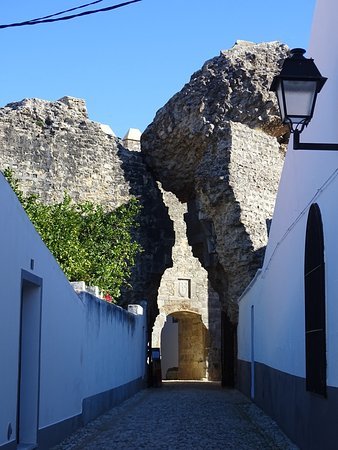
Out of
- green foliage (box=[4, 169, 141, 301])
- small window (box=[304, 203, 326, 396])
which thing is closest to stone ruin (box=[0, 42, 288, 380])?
green foliage (box=[4, 169, 141, 301])

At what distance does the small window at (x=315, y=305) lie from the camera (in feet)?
20.3

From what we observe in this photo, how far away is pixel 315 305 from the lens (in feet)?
21.7

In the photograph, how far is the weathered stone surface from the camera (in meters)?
19.1

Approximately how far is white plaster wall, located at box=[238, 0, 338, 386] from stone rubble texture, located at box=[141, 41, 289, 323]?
5.96 m

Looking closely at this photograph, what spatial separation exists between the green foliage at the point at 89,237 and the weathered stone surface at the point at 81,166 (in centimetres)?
48

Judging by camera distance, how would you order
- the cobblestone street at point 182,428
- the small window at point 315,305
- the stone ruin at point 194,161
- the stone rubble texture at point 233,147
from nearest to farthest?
the small window at point 315,305
the cobblestone street at point 182,428
the stone rubble texture at point 233,147
the stone ruin at point 194,161

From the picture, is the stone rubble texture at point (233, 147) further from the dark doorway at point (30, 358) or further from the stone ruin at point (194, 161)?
the dark doorway at point (30, 358)

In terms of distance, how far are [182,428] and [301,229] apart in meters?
3.71

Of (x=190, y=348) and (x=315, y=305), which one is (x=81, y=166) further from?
(x=315, y=305)

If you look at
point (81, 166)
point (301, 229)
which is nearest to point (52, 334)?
point (301, 229)

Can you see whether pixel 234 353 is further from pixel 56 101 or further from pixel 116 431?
pixel 116 431

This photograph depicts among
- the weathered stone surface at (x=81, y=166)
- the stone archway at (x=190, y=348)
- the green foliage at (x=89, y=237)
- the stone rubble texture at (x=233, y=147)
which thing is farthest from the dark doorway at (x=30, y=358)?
the stone archway at (x=190, y=348)

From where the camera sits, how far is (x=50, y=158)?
766 inches

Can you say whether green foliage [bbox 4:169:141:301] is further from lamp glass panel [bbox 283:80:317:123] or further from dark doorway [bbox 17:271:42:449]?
lamp glass panel [bbox 283:80:317:123]
